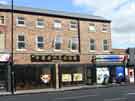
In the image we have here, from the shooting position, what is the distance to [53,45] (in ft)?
170

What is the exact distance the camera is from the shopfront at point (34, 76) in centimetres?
4856

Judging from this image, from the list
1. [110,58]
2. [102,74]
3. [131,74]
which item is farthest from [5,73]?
[131,74]

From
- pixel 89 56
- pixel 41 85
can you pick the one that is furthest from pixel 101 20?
pixel 41 85

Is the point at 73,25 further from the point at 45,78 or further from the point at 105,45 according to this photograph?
the point at 45,78

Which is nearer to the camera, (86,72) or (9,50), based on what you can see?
(9,50)

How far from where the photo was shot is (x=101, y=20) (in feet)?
188

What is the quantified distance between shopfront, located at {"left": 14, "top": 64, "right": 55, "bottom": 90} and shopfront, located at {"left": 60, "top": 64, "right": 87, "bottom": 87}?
1.48m

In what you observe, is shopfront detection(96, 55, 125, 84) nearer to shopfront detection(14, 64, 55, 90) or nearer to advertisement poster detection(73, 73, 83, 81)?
advertisement poster detection(73, 73, 83, 81)

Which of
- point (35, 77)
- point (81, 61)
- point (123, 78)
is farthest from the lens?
point (123, 78)

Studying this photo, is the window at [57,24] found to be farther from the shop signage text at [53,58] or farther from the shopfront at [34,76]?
the shopfront at [34,76]

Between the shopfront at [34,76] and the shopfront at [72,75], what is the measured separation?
4.86 feet

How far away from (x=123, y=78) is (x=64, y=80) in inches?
431

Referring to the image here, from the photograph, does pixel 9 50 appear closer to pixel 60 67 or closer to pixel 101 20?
pixel 60 67

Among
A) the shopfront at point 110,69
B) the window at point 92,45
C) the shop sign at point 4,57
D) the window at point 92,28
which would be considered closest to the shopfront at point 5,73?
the shop sign at point 4,57
